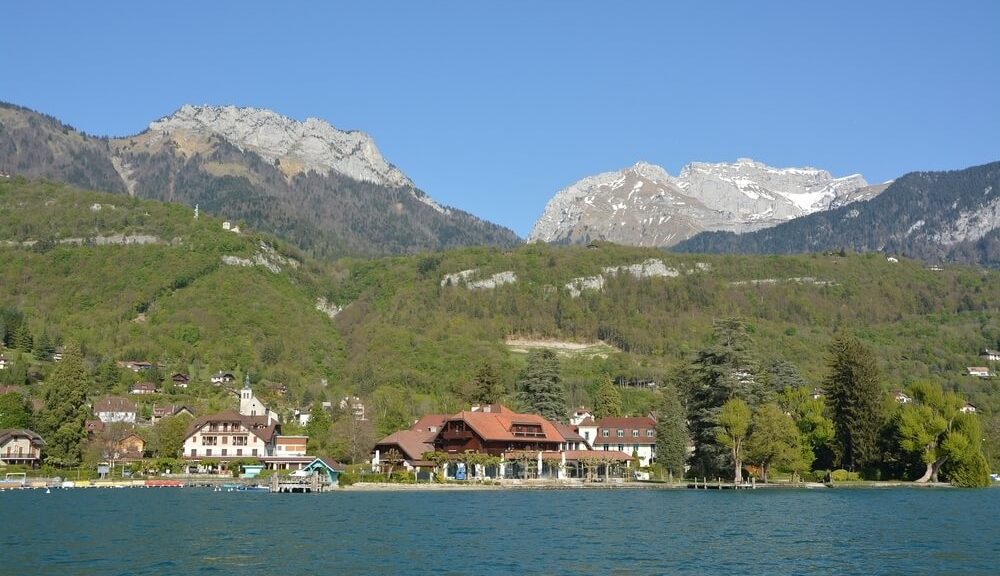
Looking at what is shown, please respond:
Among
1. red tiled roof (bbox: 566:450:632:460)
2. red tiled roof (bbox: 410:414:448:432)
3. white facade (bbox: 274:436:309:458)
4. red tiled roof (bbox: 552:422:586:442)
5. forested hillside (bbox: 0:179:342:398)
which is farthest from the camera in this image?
forested hillside (bbox: 0:179:342:398)

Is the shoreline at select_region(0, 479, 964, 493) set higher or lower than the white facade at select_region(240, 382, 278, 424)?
lower

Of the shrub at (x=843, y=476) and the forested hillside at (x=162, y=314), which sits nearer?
the shrub at (x=843, y=476)

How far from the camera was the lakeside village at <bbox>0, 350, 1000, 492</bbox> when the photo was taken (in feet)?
318

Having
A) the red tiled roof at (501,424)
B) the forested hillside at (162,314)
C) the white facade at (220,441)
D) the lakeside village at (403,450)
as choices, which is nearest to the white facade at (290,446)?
the lakeside village at (403,450)

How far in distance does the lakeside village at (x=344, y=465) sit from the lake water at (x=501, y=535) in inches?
840

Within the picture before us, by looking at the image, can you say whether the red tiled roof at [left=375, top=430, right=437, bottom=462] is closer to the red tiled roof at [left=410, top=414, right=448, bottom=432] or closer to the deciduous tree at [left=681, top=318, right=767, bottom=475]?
the red tiled roof at [left=410, top=414, right=448, bottom=432]

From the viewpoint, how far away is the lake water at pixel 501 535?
3759 centimetres

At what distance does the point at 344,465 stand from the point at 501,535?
66098 millimetres

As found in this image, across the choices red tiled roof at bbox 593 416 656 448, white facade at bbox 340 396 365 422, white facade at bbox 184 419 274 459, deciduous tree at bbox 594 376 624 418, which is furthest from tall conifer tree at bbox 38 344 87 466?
deciduous tree at bbox 594 376 624 418

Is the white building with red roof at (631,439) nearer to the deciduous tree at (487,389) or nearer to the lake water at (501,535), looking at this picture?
the deciduous tree at (487,389)

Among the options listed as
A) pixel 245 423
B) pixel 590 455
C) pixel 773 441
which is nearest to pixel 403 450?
pixel 590 455

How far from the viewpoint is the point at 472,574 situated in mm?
35500

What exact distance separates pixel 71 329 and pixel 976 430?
134169mm

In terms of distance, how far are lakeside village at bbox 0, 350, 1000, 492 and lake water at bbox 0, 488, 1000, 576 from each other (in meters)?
21.3
